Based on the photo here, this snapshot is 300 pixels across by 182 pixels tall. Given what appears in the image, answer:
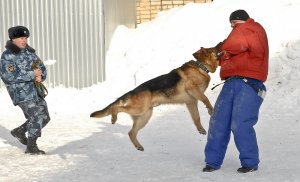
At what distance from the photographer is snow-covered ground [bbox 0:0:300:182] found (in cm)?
589

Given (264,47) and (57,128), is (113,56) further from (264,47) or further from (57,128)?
(264,47)

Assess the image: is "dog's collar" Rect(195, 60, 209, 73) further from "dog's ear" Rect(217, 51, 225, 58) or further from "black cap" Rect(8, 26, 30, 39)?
"black cap" Rect(8, 26, 30, 39)

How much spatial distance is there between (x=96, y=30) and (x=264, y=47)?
699 cm

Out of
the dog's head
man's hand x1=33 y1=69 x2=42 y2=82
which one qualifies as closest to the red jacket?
the dog's head

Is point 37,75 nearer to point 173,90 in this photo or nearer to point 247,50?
point 173,90

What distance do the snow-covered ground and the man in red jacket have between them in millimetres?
309

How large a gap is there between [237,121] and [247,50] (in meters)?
0.79

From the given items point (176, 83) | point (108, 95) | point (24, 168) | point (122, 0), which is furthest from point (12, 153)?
point (122, 0)

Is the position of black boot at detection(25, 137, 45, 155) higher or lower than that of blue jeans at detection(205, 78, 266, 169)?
lower

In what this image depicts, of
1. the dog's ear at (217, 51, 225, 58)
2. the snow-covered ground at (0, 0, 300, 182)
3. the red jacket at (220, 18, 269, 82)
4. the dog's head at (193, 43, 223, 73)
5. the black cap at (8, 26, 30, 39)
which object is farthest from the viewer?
the black cap at (8, 26, 30, 39)

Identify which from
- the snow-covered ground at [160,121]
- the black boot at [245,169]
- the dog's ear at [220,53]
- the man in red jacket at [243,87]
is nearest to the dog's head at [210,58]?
the dog's ear at [220,53]

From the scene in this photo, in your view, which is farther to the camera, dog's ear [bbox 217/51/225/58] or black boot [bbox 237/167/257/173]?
dog's ear [bbox 217/51/225/58]

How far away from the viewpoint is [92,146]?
287 inches

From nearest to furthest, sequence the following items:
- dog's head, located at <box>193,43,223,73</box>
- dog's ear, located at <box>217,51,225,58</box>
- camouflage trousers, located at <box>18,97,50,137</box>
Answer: dog's ear, located at <box>217,51,225,58</box>, dog's head, located at <box>193,43,223,73</box>, camouflage trousers, located at <box>18,97,50,137</box>
